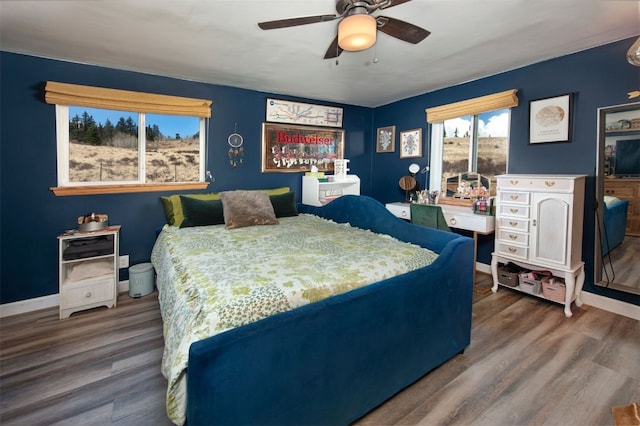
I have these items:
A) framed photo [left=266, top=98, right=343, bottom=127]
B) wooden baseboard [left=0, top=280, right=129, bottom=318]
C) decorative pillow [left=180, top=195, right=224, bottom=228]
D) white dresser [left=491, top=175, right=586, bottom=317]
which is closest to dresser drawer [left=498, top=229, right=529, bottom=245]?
white dresser [left=491, top=175, right=586, bottom=317]

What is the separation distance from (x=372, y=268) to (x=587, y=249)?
2.44 meters

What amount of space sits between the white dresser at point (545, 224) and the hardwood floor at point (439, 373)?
41cm

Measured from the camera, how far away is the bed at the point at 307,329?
3.71 ft

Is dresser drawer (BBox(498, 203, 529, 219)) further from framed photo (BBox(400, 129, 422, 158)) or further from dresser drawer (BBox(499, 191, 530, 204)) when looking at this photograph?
framed photo (BBox(400, 129, 422, 158))

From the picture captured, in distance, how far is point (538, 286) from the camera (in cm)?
289

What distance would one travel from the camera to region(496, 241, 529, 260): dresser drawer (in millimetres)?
2877

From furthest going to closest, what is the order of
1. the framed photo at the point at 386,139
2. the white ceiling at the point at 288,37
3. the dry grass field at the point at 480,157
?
the framed photo at the point at 386,139 → the dry grass field at the point at 480,157 → the white ceiling at the point at 288,37

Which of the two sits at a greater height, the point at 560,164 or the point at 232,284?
the point at 560,164

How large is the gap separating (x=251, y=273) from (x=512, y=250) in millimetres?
2642

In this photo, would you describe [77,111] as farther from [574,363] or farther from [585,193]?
[585,193]

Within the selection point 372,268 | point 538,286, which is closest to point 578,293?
point 538,286

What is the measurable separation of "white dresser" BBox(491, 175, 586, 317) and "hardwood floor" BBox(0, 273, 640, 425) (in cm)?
41

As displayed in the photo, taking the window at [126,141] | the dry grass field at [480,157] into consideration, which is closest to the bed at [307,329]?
the window at [126,141]

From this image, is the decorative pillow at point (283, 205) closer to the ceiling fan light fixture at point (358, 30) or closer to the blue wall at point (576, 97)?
the ceiling fan light fixture at point (358, 30)
